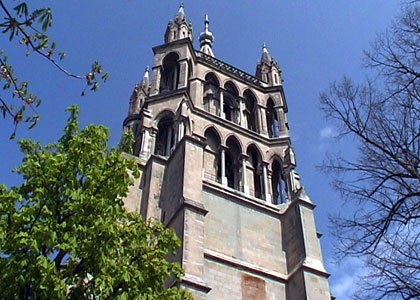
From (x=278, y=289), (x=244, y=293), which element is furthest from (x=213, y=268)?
(x=278, y=289)

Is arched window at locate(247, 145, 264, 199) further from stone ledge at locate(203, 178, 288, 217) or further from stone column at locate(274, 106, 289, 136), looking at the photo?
stone column at locate(274, 106, 289, 136)

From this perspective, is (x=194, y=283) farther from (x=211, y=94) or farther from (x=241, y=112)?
(x=211, y=94)

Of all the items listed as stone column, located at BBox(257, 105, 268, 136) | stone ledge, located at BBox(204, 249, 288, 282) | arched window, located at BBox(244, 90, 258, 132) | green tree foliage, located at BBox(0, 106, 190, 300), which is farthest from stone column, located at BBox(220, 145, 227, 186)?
green tree foliage, located at BBox(0, 106, 190, 300)

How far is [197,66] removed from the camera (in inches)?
1038

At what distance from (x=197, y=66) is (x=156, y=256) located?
18.9 metres

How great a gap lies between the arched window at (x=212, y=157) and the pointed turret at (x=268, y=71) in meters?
6.89

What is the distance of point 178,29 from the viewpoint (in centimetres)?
2778

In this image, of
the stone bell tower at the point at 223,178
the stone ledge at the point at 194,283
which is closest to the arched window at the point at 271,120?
the stone bell tower at the point at 223,178

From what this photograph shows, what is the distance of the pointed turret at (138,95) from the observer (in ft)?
86.3

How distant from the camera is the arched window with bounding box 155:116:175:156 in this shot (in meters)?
21.8

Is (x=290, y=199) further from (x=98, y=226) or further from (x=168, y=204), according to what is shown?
(x=98, y=226)

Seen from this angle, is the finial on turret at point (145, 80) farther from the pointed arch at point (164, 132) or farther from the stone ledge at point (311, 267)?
the stone ledge at point (311, 267)

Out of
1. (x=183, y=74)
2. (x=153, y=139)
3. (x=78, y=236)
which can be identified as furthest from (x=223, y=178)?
(x=78, y=236)

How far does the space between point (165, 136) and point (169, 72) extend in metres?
4.63
